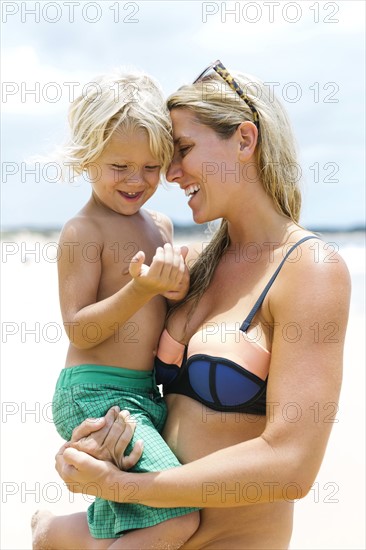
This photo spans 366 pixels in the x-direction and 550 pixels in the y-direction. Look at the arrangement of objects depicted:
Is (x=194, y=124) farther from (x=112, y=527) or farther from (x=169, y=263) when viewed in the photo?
(x=112, y=527)

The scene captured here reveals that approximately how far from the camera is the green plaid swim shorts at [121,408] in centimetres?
284

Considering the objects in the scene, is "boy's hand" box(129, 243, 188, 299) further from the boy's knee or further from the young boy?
the boy's knee

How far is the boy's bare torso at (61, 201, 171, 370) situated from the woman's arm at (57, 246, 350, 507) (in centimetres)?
52

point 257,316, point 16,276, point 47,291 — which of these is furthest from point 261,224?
point 16,276

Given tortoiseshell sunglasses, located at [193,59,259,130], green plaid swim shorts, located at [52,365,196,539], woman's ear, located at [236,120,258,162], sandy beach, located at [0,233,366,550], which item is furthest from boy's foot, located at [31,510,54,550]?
tortoiseshell sunglasses, located at [193,59,259,130]

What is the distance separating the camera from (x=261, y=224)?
10.2 feet

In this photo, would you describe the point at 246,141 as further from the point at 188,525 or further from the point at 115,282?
the point at 188,525

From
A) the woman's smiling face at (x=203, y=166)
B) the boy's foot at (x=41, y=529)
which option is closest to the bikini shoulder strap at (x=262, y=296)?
the woman's smiling face at (x=203, y=166)

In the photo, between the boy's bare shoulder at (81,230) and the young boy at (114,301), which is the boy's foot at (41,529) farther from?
the boy's bare shoulder at (81,230)

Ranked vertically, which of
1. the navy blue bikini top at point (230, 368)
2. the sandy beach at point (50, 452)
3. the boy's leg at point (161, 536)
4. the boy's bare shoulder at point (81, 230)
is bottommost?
the sandy beach at point (50, 452)

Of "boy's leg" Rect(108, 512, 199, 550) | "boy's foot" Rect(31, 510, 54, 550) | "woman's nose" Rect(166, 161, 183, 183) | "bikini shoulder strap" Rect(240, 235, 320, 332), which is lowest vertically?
"boy's foot" Rect(31, 510, 54, 550)

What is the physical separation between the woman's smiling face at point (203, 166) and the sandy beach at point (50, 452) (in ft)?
2.14

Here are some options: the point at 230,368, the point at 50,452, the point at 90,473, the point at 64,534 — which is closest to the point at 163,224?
the point at 230,368

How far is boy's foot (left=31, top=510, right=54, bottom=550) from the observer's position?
10.9 ft
